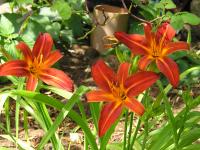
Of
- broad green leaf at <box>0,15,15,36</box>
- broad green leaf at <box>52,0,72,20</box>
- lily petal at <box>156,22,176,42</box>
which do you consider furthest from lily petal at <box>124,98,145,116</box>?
broad green leaf at <box>0,15,15,36</box>

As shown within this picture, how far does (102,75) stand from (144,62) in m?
0.13

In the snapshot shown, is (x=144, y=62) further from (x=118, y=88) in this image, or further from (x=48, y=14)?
(x=48, y=14)

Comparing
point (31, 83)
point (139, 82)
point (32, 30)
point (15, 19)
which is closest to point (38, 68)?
point (31, 83)

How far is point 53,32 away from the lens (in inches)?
141

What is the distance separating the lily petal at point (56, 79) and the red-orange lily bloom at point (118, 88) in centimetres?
9

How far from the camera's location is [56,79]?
1.43 meters

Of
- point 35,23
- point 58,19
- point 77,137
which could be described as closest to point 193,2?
point 58,19

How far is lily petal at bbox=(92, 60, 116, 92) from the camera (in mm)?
1372

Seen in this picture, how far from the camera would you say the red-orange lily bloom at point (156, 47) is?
139 cm

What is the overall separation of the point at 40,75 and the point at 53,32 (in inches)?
85.5

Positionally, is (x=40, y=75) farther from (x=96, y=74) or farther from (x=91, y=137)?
(x=91, y=137)

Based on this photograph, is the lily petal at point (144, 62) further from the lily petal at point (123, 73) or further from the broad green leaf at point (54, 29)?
Result: the broad green leaf at point (54, 29)

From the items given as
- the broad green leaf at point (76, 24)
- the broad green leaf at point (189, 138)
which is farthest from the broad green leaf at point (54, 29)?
the broad green leaf at point (189, 138)

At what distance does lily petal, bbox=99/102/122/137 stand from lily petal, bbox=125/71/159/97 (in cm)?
6
